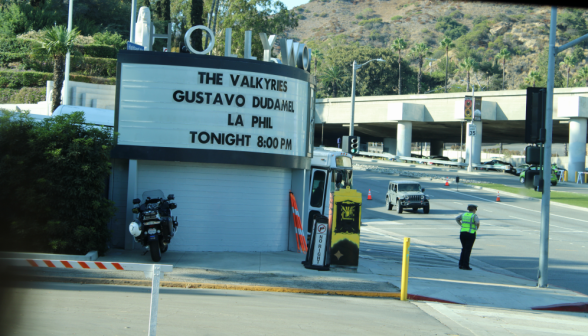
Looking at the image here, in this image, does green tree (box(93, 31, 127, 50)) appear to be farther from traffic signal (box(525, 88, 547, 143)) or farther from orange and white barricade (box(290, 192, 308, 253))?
traffic signal (box(525, 88, 547, 143))

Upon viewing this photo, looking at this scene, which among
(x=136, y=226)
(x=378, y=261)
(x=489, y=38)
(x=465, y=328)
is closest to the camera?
(x=465, y=328)

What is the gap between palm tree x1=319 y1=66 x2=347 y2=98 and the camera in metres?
112

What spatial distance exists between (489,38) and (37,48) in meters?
186

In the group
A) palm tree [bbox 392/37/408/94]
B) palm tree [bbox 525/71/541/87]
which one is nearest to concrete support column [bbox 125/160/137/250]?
palm tree [bbox 525/71/541/87]

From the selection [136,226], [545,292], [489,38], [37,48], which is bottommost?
[545,292]

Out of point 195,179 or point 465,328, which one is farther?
point 195,179

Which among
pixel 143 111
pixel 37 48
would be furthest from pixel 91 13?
pixel 143 111

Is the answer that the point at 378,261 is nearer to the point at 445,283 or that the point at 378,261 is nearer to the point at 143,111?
the point at 445,283

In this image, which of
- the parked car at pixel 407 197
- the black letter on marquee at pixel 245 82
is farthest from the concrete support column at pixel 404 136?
the black letter on marquee at pixel 245 82

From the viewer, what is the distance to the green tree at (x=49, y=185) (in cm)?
1075

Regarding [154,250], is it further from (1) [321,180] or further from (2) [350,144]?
(2) [350,144]

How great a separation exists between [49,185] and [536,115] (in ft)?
36.5

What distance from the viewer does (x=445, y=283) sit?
11555mm

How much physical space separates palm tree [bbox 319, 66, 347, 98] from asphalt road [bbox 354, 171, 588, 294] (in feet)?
242
